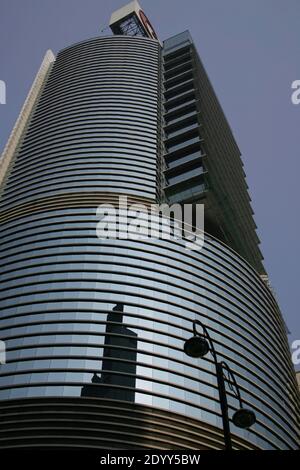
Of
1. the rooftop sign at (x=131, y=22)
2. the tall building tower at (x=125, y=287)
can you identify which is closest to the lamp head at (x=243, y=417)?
the tall building tower at (x=125, y=287)

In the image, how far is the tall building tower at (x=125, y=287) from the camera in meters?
45.1

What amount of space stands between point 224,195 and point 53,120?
34162 mm

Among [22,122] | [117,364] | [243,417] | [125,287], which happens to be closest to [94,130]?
[22,122]

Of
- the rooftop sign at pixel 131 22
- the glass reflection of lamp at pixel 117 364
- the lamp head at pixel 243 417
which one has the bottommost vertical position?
the lamp head at pixel 243 417

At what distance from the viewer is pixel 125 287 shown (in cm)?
5531

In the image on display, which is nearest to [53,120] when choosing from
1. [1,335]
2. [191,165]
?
[191,165]

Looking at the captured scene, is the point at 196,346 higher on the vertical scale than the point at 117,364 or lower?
lower

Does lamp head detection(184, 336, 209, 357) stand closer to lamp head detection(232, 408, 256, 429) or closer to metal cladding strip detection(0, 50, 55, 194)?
lamp head detection(232, 408, 256, 429)

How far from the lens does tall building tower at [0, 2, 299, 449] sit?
45.1 metres

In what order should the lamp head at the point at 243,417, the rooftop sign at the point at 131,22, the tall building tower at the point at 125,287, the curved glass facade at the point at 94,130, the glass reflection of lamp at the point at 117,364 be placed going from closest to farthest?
the lamp head at the point at 243,417 < the tall building tower at the point at 125,287 < the glass reflection of lamp at the point at 117,364 < the curved glass facade at the point at 94,130 < the rooftop sign at the point at 131,22

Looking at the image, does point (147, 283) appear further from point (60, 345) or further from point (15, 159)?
point (15, 159)

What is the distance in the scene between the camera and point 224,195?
76.2 m

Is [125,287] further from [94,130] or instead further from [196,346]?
[196,346]

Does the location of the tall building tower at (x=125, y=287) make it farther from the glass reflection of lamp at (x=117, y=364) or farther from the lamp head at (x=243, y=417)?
the lamp head at (x=243, y=417)
